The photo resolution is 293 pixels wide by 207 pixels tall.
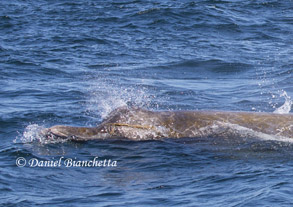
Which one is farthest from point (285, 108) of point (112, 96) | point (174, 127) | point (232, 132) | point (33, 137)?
point (33, 137)

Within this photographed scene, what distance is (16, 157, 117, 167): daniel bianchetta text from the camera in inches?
323

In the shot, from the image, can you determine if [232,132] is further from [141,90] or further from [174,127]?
[141,90]

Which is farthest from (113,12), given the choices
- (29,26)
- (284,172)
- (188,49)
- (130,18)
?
(284,172)

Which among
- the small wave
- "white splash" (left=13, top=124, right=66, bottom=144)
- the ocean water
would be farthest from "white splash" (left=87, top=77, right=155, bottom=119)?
the small wave

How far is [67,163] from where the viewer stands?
825 centimetres

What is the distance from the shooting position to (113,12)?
24438 mm

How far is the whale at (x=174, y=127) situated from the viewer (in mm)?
8984

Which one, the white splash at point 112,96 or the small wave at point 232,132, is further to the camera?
the white splash at point 112,96

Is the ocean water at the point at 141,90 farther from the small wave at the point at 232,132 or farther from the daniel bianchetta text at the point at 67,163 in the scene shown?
the small wave at the point at 232,132

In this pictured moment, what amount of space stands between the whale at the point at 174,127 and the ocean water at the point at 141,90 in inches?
6.0

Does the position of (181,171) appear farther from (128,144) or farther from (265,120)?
(265,120)

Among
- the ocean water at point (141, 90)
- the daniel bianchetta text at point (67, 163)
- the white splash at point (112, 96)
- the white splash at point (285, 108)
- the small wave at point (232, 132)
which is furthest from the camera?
the white splash at point (112, 96)

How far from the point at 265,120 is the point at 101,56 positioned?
9.93 meters

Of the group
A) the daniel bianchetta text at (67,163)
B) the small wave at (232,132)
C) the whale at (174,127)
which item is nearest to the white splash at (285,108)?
the whale at (174,127)
